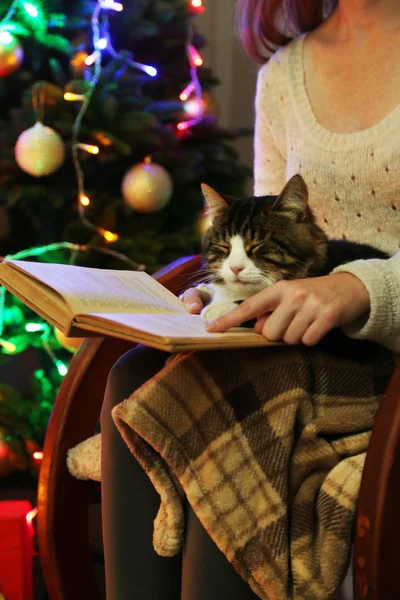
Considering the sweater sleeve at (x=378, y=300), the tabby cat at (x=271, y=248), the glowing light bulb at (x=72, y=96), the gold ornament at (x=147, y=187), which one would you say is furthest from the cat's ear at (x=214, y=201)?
the glowing light bulb at (x=72, y=96)

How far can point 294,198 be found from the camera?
2.71ft

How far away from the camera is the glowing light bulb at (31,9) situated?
1.43 m

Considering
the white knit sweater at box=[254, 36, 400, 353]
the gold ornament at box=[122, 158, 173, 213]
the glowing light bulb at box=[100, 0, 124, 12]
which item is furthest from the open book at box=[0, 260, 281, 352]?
the glowing light bulb at box=[100, 0, 124, 12]

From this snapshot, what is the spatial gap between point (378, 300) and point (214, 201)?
1.02 ft

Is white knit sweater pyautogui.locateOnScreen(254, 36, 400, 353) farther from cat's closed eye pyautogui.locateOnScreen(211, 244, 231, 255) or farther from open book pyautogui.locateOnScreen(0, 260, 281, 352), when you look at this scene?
open book pyautogui.locateOnScreen(0, 260, 281, 352)

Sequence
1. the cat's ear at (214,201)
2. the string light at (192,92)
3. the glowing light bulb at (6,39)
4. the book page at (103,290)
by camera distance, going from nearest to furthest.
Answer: the book page at (103,290), the cat's ear at (214,201), the glowing light bulb at (6,39), the string light at (192,92)

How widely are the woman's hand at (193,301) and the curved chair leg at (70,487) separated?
160mm

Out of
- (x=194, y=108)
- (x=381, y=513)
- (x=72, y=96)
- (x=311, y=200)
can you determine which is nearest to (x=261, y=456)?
(x=381, y=513)

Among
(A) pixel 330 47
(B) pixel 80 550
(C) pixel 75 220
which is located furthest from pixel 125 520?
(C) pixel 75 220

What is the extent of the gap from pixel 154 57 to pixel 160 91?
0.08 metres

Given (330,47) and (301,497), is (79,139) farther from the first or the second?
(301,497)

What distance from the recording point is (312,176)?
1.05 meters

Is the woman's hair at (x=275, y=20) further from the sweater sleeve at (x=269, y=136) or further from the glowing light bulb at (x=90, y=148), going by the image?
the glowing light bulb at (x=90, y=148)

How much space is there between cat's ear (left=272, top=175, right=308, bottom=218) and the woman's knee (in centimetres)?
24
